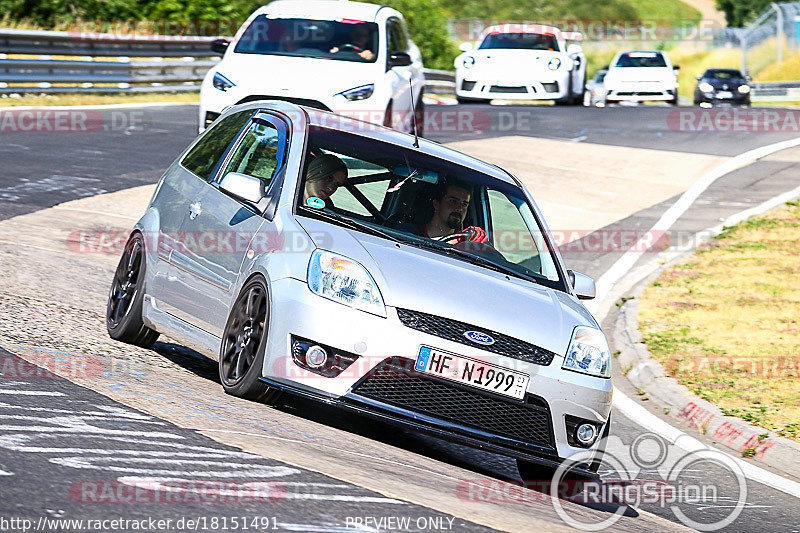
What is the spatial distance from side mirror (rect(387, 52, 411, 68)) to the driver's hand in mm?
7840

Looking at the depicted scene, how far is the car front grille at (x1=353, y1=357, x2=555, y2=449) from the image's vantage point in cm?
593

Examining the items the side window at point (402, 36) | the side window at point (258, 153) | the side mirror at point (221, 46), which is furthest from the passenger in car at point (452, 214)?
the side window at point (402, 36)

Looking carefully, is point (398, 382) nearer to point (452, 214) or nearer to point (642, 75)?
point (452, 214)

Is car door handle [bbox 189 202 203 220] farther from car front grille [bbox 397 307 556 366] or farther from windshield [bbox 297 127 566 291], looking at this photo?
car front grille [bbox 397 307 556 366]

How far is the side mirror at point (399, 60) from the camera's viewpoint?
15.0 m

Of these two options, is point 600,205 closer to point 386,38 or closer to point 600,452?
point 386,38

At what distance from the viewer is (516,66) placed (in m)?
25.0

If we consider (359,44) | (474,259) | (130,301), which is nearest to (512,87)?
(359,44)

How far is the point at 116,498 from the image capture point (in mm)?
4512

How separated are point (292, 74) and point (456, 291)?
8.27 m

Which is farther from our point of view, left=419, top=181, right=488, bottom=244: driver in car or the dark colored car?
the dark colored car

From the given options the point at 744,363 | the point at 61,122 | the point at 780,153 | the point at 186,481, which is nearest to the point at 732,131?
the point at 780,153

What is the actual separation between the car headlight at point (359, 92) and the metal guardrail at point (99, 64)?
30.8 ft

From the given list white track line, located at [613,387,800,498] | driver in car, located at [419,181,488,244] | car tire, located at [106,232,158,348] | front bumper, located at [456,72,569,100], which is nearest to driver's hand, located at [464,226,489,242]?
driver in car, located at [419,181,488,244]
